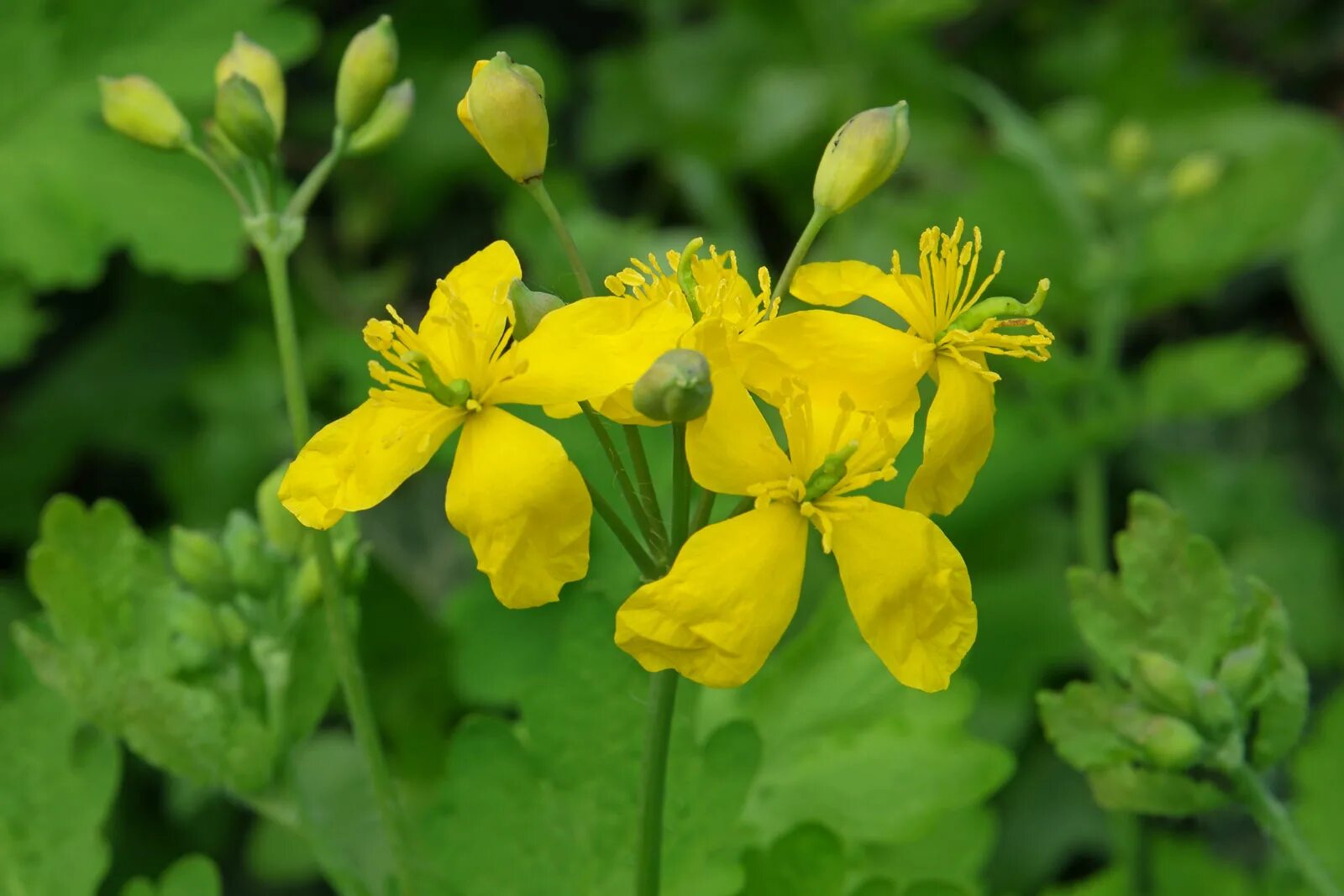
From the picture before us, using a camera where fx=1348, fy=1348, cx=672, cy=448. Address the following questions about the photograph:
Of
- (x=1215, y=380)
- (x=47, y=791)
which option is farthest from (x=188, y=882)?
(x=1215, y=380)

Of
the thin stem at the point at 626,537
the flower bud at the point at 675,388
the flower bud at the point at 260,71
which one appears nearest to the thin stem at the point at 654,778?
the thin stem at the point at 626,537

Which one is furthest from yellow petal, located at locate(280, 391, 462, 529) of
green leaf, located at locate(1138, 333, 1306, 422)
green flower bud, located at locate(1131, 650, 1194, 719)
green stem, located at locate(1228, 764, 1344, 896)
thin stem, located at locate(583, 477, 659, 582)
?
green leaf, located at locate(1138, 333, 1306, 422)

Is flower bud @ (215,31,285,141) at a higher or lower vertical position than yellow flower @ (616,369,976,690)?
higher

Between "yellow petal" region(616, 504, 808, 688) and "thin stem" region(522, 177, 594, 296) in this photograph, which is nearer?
"yellow petal" region(616, 504, 808, 688)

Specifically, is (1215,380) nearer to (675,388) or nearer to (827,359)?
(827,359)

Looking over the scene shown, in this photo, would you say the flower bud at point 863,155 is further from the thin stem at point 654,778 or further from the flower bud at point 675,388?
the thin stem at point 654,778

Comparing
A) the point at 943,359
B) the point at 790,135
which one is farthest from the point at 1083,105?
the point at 943,359

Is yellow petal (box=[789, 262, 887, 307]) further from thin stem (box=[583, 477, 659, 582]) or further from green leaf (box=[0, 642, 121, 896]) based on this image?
green leaf (box=[0, 642, 121, 896])

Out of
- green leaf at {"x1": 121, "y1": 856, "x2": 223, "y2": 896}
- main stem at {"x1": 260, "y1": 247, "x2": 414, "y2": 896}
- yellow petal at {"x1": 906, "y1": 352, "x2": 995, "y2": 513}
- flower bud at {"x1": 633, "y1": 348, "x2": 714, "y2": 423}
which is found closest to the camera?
flower bud at {"x1": 633, "y1": 348, "x2": 714, "y2": 423}
